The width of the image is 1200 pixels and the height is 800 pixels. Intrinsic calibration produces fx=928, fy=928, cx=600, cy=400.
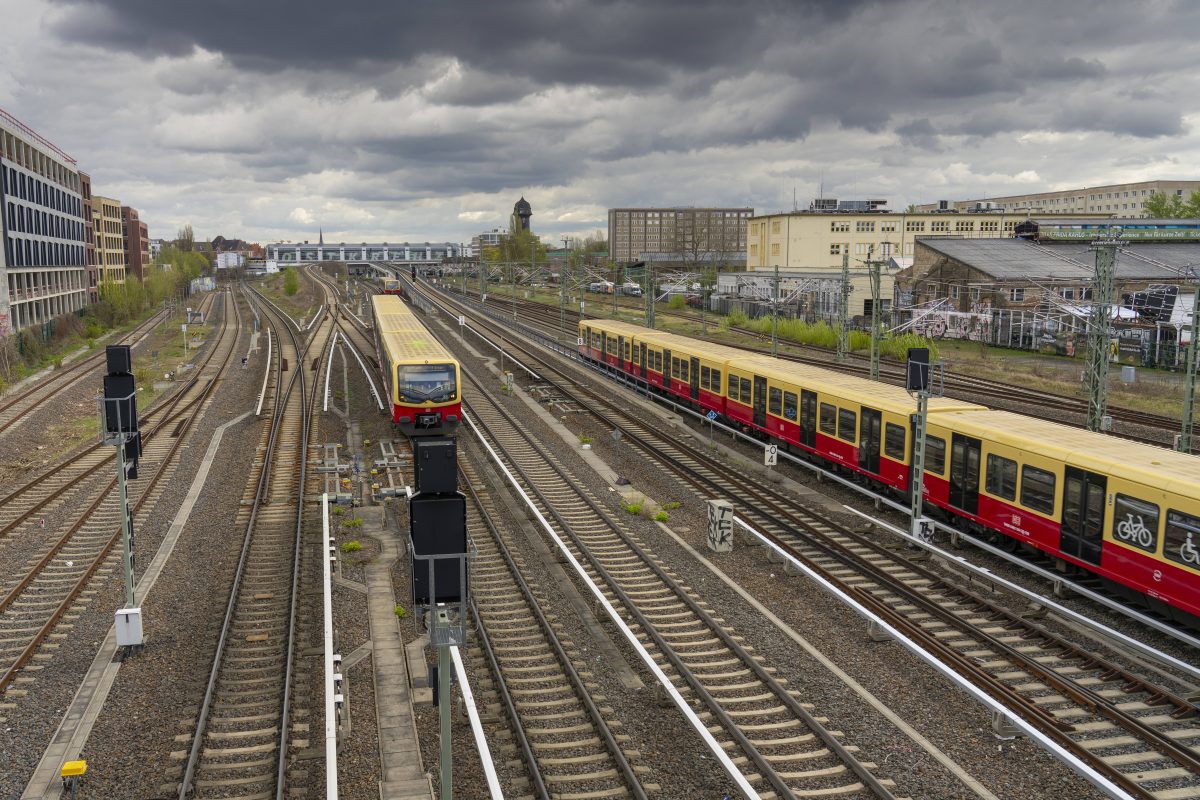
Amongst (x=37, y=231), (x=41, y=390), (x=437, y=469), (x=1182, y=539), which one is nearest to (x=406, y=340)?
(x=41, y=390)

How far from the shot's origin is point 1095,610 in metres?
15.1

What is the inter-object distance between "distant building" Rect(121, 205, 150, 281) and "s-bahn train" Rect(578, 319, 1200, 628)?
116 m

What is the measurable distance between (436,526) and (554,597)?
853 centimetres

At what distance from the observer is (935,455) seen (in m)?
19.1

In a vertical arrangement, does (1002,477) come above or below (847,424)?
below

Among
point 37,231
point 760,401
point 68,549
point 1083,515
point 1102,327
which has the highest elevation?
point 37,231

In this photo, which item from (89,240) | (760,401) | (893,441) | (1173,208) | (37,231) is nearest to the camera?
(893,441)

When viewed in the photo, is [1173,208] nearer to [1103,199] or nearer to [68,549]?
[1103,199]

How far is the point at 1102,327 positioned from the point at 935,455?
36.1 feet

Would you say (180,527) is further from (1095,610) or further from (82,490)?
(1095,610)

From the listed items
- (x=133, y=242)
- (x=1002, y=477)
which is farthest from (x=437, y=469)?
(x=133, y=242)

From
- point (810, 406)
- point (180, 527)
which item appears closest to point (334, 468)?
point (180, 527)

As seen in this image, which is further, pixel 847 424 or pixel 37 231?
pixel 37 231

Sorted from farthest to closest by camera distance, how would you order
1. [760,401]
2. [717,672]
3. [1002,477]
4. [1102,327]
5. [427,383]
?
[427,383]
[760,401]
[1102,327]
[1002,477]
[717,672]
